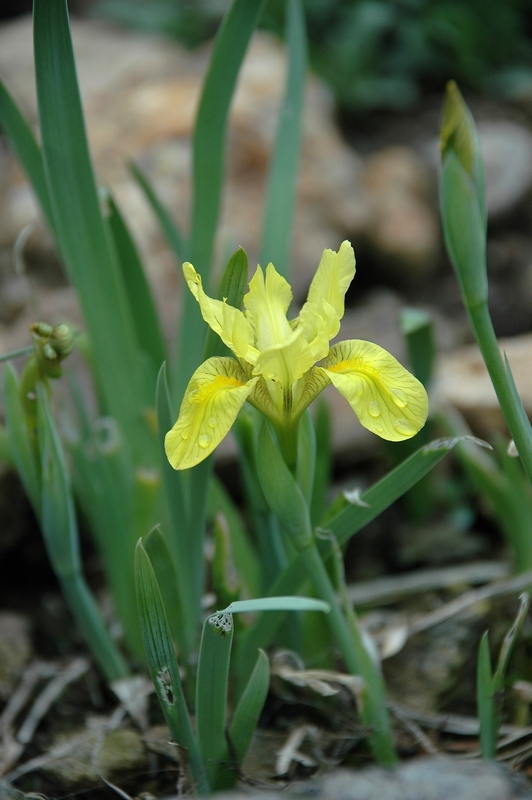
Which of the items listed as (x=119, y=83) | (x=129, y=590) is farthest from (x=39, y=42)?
(x=119, y=83)

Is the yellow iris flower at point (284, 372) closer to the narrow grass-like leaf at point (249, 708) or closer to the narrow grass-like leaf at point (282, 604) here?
the narrow grass-like leaf at point (282, 604)

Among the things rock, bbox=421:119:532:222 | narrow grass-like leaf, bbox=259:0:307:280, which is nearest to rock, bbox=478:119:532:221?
rock, bbox=421:119:532:222

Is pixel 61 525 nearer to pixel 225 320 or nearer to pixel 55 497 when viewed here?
pixel 55 497

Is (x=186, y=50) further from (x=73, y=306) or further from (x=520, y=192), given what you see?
(x=73, y=306)

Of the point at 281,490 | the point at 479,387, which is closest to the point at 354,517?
the point at 281,490

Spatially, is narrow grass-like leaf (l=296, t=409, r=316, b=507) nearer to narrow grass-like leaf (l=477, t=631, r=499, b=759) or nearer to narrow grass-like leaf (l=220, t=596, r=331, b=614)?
narrow grass-like leaf (l=220, t=596, r=331, b=614)

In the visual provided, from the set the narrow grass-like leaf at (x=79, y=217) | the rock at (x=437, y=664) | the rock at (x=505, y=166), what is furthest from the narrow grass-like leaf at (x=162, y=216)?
the rock at (x=505, y=166)
